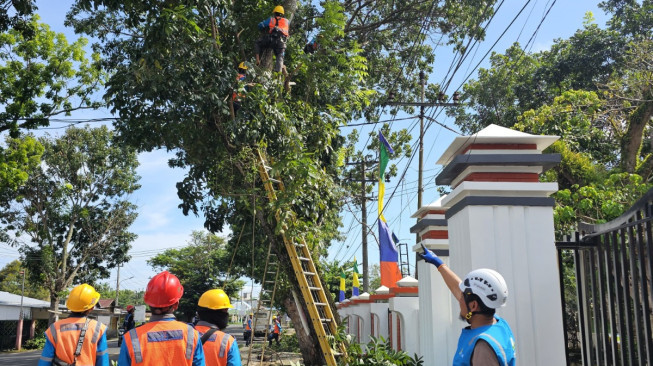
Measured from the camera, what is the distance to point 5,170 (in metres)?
17.3

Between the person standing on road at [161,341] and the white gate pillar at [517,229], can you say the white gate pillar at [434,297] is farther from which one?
the person standing on road at [161,341]

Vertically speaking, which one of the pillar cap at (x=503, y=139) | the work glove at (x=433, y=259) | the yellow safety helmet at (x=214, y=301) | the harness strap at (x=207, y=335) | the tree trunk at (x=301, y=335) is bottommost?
the tree trunk at (x=301, y=335)

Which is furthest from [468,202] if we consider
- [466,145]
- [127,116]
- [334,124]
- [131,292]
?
[131,292]

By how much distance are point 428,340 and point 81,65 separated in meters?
15.3

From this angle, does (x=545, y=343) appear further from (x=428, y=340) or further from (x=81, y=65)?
(x=81, y=65)

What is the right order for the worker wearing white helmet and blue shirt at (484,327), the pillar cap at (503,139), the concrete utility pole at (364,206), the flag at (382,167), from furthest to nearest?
the concrete utility pole at (364,206) < the flag at (382,167) < the pillar cap at (503,139) < the worker wearing white helmet and blue shirt at (484,327)

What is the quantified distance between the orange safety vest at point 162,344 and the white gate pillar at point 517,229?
8.94 feet

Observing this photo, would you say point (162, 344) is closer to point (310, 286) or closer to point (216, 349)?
point (216, 349)

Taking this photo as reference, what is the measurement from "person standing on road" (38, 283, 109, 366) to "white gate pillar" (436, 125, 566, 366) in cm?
324

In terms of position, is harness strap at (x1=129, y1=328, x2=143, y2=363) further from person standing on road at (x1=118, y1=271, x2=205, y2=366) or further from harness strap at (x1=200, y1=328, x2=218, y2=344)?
harness strap at (x1=200, y1=328, x2=218, y2=344)

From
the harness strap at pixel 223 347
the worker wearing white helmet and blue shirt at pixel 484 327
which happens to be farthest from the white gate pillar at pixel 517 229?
the harness strap at pixel 223 347

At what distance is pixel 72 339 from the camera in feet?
15.5

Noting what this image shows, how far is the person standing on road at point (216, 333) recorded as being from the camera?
3.71 meters

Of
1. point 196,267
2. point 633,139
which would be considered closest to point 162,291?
point 633,139
